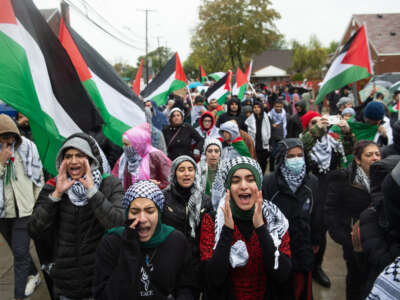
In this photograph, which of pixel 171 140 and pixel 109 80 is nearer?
pixel 109 80

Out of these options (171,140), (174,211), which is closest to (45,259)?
(174,211)

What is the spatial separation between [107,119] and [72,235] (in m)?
1.52

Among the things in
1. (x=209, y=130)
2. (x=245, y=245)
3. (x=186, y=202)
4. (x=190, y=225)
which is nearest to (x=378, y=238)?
(x=245, y=245)

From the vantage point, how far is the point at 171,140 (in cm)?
639

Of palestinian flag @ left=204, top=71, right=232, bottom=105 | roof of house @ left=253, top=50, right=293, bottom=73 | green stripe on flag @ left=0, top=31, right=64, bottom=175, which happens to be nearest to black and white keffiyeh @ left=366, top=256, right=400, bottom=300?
green stripe on flag @ left=0, top=31, right=64, bottom=175

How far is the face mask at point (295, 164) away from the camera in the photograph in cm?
324

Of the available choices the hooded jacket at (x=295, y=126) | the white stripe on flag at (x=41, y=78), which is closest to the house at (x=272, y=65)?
the hooded jacket at (x=295, y=126)

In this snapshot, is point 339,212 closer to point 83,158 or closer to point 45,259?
point 83,158

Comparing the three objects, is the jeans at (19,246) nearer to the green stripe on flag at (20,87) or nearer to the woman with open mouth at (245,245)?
the green stripe on flag at (20,87)

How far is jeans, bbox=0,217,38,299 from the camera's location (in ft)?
12.1

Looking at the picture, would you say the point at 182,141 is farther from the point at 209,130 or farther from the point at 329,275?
the point at 329,275

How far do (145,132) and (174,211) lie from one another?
1.39 meters

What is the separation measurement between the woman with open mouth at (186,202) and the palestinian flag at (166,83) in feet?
14.4

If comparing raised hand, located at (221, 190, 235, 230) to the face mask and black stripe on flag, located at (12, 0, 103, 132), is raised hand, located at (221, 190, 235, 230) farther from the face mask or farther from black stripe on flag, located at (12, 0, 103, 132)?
black stripe on flag, located at (12, 0, 103, 132)
